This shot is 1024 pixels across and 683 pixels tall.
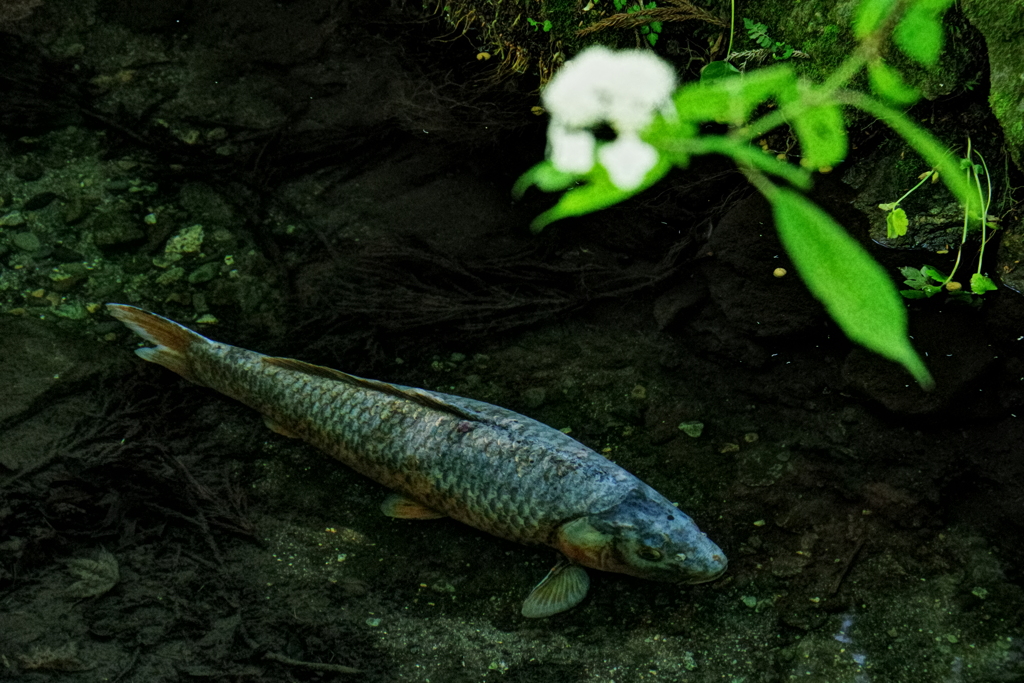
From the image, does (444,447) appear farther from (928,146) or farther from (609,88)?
(928,146)

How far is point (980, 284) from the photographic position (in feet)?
10.8

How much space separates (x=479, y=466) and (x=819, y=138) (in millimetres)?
2113

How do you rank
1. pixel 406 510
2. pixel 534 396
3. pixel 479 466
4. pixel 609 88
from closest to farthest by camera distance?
pixel 479 466
pixel 406 510
pixel 534 396
pixel 609 88

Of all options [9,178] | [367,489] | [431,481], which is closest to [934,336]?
[431,481]

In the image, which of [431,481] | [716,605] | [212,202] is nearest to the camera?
[716,605]

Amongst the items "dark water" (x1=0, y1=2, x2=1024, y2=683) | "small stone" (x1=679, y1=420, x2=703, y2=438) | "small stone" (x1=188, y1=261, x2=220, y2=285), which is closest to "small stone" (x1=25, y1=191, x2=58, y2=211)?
"dark water" (x1=0, y1=2, x2=1024, y2=683)

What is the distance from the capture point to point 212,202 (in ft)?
13.6

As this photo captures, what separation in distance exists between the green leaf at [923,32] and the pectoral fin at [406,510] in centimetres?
266

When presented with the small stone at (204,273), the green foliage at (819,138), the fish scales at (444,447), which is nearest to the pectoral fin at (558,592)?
the fish scales at (444,447)

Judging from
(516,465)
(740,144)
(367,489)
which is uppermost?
(740,144)

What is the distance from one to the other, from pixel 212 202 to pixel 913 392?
3.38 m

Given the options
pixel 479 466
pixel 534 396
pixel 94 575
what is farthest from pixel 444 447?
pixel 94 575

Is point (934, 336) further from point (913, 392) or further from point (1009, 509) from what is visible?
point (1009, 509)

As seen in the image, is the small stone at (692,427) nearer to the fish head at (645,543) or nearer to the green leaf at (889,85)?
the fish head at (645,543)
